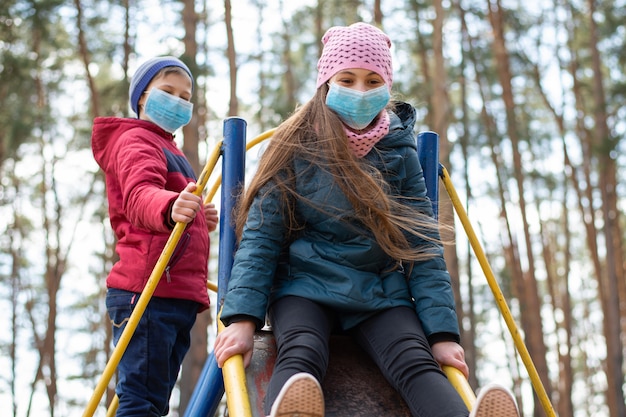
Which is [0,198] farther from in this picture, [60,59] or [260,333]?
[260,333]

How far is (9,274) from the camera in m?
19.7

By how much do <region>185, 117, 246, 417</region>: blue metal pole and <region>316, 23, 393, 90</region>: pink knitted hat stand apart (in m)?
0.48

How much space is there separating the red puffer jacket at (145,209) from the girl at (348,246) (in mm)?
275

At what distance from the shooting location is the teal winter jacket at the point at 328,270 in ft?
7.95

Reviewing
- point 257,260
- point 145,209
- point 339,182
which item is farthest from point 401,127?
point 145,209

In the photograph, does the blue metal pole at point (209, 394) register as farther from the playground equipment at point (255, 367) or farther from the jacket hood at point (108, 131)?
the jacket hood at point (108, 131)

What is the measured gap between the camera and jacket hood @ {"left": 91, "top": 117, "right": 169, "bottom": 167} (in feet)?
10.1

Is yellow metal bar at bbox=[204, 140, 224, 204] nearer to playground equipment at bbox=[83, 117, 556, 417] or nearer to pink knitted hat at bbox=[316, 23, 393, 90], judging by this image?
playground equipment at bbox=[83, 117, 556, 417]

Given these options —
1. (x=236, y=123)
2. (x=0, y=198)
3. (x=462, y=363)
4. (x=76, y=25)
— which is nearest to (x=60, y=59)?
(x=76, y=25)

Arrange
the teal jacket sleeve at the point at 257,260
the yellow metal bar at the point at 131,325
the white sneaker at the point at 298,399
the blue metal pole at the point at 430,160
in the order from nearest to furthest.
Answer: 1. the white sneaker at the point at 298,399
2. the teal jacket sleeve at the point at 257,260
3. the yellow metal bar at the point at 131,325
4. the blue metal pole at the point at 430,160

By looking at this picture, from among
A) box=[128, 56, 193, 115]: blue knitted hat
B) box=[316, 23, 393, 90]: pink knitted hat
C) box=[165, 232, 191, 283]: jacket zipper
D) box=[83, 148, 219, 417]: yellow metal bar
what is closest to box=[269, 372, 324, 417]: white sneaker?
box=[83, 148, 219, 417]: yellow metal bar

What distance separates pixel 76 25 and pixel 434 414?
43.0 ft

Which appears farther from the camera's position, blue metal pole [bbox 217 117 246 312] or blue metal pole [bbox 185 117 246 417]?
blue metal pole [bbox 217 117 246 312]

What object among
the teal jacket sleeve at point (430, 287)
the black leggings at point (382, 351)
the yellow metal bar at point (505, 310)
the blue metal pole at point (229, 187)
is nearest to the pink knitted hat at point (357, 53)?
the teal jacket sleeve at point (430, 287)
